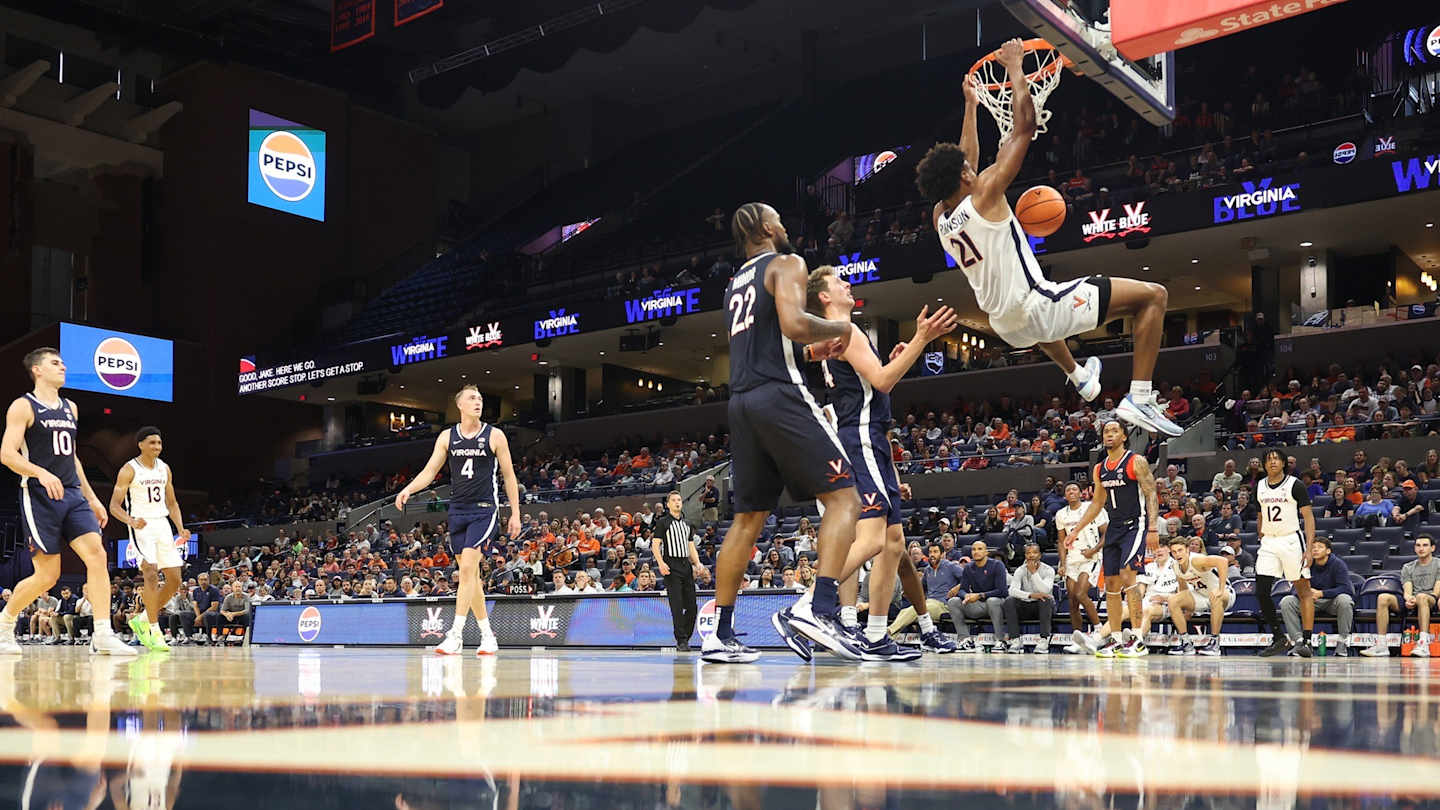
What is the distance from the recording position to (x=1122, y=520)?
9789 millimetres

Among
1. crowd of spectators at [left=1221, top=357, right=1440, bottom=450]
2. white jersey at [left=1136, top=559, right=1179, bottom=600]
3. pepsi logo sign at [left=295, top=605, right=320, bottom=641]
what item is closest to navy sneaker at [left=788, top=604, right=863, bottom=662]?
white jersey at [left=1136, top=559, right=1179, bottom=600]

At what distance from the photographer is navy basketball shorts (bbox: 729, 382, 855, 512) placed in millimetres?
5582

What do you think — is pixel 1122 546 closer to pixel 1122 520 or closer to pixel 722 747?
pixel 1122 520

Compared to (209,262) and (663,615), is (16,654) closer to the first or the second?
(663,615)

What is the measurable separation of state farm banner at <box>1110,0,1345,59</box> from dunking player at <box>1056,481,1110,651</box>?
425 cm

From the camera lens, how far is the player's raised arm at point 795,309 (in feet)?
18.1

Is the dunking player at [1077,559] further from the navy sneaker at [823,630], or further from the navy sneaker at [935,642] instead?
the navy sneaker at [823,630]

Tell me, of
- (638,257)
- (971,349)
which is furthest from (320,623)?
(971,349)

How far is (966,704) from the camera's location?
326cm

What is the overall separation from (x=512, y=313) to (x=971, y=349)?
11.6m

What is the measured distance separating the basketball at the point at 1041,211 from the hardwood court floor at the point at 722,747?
3291 mm

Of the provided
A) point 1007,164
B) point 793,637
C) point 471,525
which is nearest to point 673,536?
point 471,525

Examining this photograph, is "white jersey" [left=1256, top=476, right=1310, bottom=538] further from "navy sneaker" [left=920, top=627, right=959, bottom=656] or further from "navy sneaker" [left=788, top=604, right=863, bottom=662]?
"navy sneaker" [left=788, top=604, right=863, bottom=662]

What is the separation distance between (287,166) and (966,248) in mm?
35227
